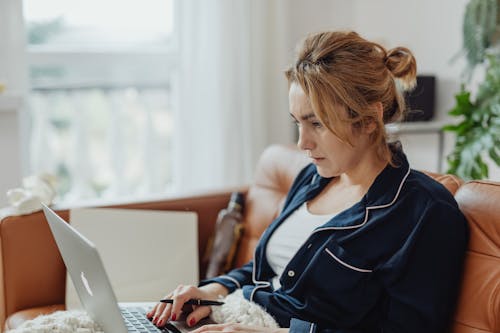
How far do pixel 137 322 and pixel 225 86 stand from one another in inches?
70.4

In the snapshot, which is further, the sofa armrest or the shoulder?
the sofa armrest

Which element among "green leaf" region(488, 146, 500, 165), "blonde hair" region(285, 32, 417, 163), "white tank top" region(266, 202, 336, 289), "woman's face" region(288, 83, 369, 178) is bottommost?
"white tank top" region(266, 202, 336, 289)

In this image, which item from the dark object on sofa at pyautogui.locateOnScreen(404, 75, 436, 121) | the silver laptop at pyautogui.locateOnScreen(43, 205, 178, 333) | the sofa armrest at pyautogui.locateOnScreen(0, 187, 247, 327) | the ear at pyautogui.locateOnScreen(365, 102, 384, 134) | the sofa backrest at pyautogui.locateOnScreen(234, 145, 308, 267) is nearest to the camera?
the silver laptop at pyautogui.locateOnScreen(43, 205, 178, 333)

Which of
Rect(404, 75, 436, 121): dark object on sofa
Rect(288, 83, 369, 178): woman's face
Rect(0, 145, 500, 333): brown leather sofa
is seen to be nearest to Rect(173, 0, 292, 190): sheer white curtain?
Rect(404, 75, 436, 121): dark object on sofa

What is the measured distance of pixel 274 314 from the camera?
5.23 ft

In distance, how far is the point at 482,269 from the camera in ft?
4.53

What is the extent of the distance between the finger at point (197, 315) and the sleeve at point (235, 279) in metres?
0.19

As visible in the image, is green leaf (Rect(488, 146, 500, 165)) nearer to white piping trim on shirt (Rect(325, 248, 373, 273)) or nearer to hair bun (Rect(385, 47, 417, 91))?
hair bun (Rect(385, 47, 417, 91))

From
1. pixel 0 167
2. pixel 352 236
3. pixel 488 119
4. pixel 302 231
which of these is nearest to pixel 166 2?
pixel 0 167

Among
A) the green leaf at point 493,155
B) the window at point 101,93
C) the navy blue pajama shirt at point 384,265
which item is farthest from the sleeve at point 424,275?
the window at point 101,93

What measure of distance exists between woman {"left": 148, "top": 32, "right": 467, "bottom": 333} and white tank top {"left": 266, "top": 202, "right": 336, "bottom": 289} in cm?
3

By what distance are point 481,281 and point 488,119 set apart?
3.71 ft

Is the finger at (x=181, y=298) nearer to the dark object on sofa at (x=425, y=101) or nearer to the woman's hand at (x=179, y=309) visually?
the woman's hand at (x=179, y=309)

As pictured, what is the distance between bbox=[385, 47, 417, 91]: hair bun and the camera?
1.52 meters
